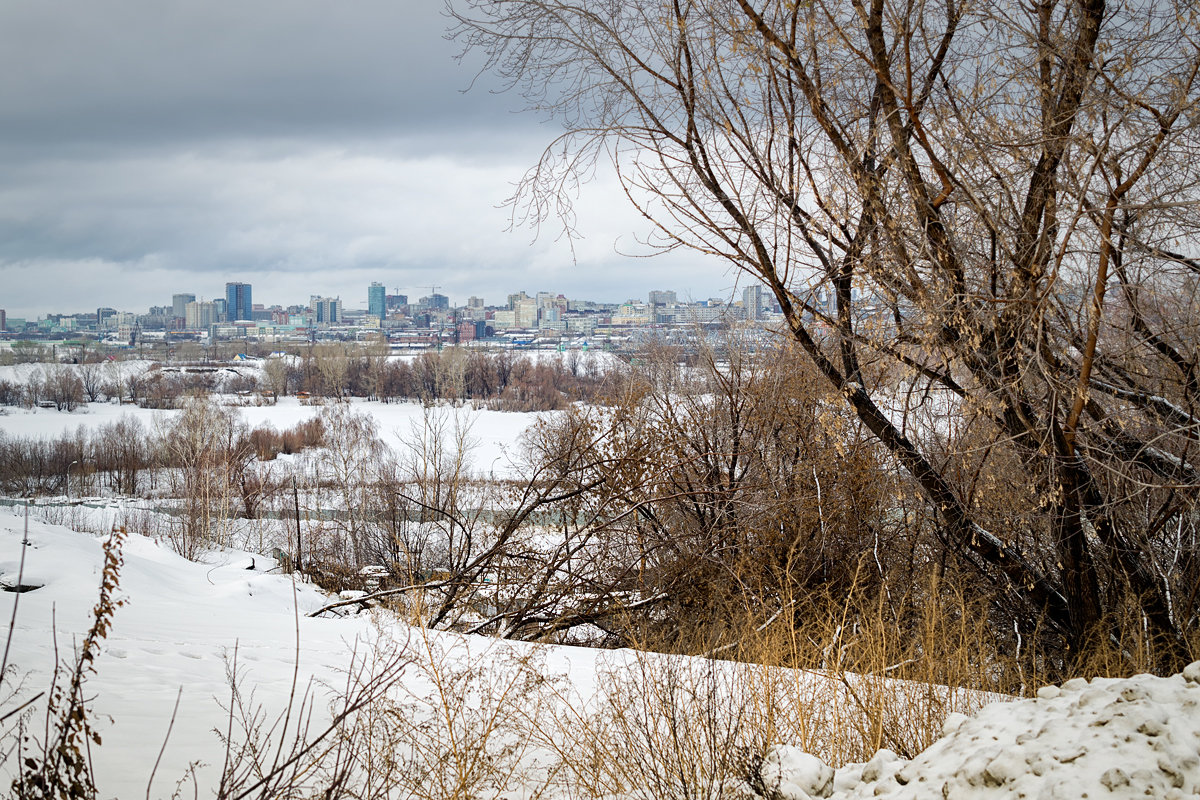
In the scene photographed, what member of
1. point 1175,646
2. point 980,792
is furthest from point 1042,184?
point 980,792

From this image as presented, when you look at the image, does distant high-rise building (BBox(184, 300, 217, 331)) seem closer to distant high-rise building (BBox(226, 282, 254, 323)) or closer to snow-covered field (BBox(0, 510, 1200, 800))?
distant high-rise building (BBox(226, 282, 254, 323))

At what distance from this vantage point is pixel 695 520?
1262cm

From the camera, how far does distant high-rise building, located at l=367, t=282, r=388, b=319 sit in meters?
170

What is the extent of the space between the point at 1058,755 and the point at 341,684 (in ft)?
16.9

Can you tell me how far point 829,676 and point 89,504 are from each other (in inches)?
1556

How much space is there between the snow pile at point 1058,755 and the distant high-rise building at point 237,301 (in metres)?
186

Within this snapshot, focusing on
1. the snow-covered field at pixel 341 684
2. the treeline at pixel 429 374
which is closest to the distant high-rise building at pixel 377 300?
the treeline at pixel 429 374

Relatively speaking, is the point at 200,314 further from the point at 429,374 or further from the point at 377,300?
the point at 429,374

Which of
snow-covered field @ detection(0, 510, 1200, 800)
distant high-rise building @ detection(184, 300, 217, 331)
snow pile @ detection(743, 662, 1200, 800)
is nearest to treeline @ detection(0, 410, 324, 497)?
snow-covered field @ detection(0, 510, 1200, 800)

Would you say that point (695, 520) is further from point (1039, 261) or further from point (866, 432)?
point (1039, 261)

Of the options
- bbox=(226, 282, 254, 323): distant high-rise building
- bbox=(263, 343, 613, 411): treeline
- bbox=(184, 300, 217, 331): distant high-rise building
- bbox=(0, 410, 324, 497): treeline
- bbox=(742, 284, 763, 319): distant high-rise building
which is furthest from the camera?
bbox=(226, 282, 254, 323): distant high-rise building

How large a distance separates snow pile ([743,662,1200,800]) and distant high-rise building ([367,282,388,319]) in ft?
565

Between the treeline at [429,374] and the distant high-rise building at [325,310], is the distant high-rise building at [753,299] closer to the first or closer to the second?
the treeline at [429,374]

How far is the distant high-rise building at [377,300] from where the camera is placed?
169625 mm
